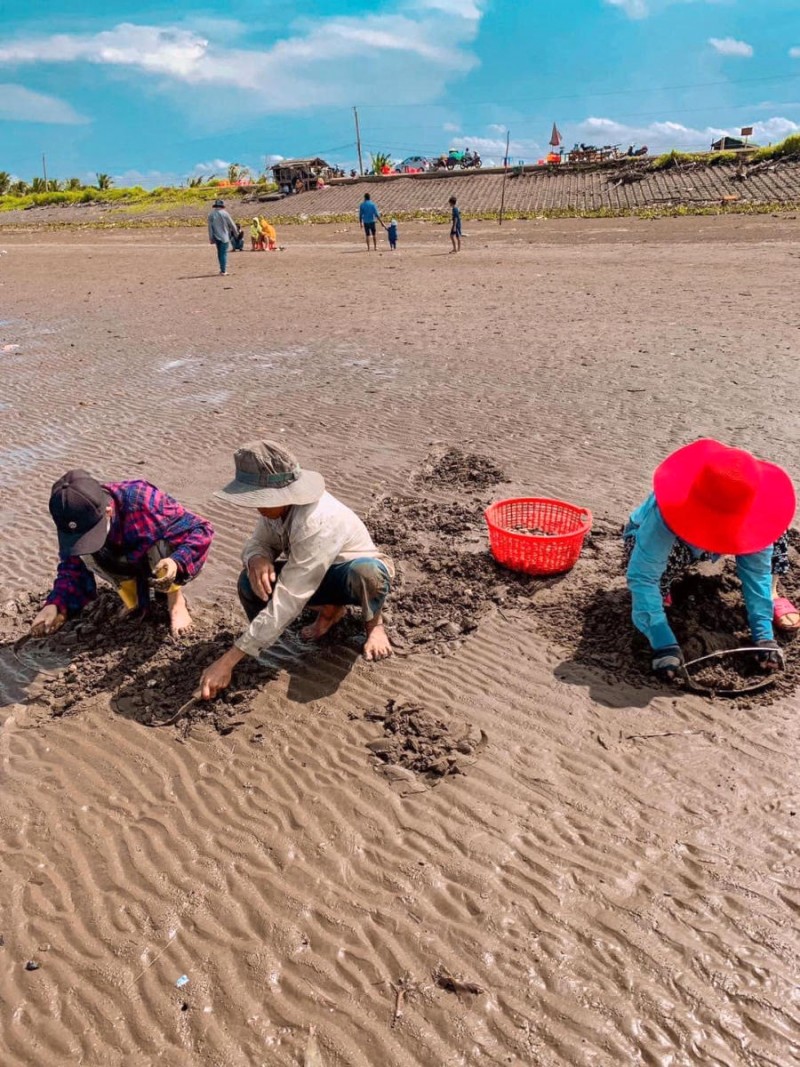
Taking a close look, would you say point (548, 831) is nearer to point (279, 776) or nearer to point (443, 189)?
point (279, 776)

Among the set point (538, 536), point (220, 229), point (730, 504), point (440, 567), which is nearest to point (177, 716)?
point (440, 567)

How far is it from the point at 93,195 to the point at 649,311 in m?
49.1

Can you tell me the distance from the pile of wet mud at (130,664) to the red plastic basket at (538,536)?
1658 millimetres

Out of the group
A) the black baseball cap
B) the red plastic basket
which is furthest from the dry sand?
the black baseball cap

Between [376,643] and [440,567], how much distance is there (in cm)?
103

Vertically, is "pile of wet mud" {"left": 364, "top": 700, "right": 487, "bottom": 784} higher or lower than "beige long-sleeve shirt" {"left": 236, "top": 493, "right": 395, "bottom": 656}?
lower

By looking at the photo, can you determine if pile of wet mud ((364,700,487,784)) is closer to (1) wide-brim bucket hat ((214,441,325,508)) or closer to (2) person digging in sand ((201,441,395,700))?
(2) person digging in sand ((201,441,395,700))

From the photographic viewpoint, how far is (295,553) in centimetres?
346

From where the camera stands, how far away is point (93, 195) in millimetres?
50000

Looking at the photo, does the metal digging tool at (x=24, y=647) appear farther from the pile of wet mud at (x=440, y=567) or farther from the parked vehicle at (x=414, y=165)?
the parked vehicle at (x=414, y=165)

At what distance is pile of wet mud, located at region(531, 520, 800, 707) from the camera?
3.67 metres

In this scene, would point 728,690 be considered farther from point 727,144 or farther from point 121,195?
point 121,195

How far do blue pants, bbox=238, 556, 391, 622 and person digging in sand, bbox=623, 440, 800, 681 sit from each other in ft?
4.09

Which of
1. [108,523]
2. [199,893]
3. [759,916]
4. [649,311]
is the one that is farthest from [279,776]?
[649,311]
